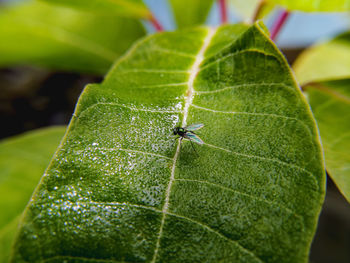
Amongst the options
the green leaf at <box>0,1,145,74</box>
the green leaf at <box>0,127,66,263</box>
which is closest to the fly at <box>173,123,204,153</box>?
the green leaf at <box>0,127,66,263</box>

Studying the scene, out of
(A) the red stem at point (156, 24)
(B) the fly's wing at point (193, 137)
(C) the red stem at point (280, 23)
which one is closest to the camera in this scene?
(B) the fly's wing at point (193, 137)

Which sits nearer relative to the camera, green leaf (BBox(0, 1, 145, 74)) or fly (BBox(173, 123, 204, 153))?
fly (BBox(173, 123, 204, 153))

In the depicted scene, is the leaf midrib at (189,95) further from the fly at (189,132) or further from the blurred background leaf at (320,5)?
the blurred background leaf at (320,5)

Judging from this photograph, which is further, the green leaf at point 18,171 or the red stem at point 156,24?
the red stem at point 156,24

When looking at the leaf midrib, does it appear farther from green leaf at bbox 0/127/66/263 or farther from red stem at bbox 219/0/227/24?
green leaf at bbox 0/127/66/263

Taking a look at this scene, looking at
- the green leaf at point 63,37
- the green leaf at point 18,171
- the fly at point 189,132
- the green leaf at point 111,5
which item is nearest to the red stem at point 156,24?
the green leaf at point 111,5

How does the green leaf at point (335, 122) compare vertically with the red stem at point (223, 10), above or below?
below

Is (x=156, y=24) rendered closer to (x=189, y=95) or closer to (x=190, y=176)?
(x=189, y=95)
